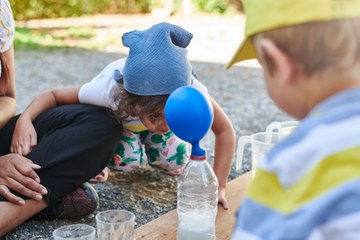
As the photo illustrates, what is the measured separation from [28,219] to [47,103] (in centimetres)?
44

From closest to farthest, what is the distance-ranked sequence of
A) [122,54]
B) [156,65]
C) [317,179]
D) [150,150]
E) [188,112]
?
[317,179] < [188,112] < [156,65] < [150,150] < [122,54]

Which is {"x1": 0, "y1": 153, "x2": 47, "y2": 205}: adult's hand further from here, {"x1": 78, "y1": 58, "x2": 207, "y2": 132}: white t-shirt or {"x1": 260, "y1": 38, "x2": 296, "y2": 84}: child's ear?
{"x1": 260, "y1": 38, "x2": 296, "y2": 84}: child's ear

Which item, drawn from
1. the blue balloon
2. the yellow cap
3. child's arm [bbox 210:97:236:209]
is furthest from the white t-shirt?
the yellow cap

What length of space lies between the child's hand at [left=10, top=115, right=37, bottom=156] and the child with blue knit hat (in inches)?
3.1

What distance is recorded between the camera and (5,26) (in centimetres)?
219

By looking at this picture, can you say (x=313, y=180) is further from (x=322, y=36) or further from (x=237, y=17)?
(x=237, y=17)

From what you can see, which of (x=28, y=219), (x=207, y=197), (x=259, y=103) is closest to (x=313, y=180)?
(x=207, y=197)

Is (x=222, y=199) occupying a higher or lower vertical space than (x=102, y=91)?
lower

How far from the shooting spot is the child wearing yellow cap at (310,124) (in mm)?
955

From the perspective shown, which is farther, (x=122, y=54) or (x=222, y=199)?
(x=122, y=54)

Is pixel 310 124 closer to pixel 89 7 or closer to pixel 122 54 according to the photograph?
pixel 122 54

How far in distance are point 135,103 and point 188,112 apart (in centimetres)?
45

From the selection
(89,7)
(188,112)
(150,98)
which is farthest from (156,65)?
(89,7)

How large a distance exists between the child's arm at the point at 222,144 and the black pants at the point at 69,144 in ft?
1.17
